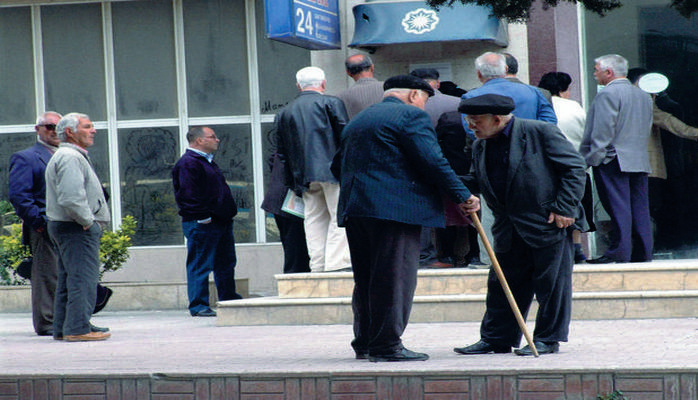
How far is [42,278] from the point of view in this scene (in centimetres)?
1090

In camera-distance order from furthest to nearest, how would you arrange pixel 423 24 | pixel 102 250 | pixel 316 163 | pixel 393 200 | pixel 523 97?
pixel 102 250, pixel 423 24, pixel 316 163, pixel 523 97, pixel 393 200

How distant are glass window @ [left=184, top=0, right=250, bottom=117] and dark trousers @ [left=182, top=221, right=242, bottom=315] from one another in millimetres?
2789

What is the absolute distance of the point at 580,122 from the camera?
11906mm

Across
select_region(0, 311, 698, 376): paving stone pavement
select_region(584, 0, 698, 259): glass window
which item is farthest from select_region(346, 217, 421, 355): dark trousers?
select_region(584, 0, 698, 259): glass window

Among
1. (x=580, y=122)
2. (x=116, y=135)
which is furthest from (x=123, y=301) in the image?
(x=580, y=122)

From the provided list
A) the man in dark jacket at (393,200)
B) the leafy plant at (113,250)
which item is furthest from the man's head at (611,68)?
the leafy plant at (113,250)

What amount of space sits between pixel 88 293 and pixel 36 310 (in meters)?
1.14

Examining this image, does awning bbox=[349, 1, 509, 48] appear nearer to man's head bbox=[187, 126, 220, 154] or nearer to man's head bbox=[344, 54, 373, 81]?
man's head bbox=[344, 54, 373, 81]

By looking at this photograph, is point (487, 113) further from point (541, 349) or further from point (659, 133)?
point (659, 133)

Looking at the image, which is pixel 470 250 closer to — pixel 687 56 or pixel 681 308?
pixel 681 308

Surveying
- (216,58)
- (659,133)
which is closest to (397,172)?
(659,133)

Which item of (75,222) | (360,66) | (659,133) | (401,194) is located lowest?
(75,222)

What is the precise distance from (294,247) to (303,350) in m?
3.43

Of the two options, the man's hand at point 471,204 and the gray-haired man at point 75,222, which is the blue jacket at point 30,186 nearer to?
the gray-haired man at point 75,222
